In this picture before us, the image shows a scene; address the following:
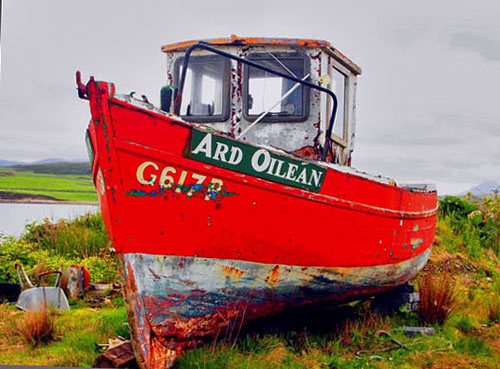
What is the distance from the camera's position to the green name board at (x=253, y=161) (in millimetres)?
2668

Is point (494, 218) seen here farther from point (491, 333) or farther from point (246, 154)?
point (246, 154)

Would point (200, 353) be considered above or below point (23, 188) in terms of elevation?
below

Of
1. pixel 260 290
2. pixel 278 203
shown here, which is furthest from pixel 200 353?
pixel 278 203

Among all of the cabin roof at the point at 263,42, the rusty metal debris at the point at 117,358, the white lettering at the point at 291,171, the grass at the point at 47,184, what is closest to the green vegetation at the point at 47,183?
the grass at the point at 47,184

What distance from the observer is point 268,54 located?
396cm

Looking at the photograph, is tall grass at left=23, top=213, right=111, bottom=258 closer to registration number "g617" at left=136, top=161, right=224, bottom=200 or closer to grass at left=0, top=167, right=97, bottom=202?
grass at left=0, top=167, right=97, bottom=202

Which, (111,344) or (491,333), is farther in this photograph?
(491,333)

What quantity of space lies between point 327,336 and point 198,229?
1.54 metres

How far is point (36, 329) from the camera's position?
11.5ft

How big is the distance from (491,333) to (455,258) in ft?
8.12

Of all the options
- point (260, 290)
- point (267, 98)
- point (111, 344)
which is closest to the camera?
point (260, 290)

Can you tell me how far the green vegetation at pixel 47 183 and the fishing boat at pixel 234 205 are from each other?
6.51 ft

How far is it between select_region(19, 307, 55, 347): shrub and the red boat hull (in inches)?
45.0

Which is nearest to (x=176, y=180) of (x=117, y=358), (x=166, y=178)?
(x=166, y=178)
